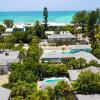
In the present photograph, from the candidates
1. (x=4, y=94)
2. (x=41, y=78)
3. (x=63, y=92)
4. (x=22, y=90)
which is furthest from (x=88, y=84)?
(x=41, y=78)

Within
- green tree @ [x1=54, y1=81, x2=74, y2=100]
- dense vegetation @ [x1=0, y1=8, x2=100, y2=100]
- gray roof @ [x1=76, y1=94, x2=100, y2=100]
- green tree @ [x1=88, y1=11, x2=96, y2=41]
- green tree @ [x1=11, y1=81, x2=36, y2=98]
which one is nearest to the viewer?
gray roof @ [x1=76, y1=94, x2=100, y2=100]

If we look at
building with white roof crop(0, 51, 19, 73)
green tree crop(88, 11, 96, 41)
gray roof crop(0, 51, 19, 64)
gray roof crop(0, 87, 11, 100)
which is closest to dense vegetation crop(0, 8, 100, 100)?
gray roof crop(0, 87, 11, 100)

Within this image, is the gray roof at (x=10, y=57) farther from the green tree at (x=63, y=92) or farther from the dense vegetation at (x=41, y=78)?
the green tree at (x=63, y=92)

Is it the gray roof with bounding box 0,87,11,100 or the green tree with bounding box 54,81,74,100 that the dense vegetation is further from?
the gray roof with bounding box 0,87,11,100

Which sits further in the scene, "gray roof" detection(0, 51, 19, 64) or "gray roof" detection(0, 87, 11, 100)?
"gray roof" detection(0, 51, 19, 64)

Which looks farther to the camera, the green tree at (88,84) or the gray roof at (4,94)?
the green tree at (88,84)

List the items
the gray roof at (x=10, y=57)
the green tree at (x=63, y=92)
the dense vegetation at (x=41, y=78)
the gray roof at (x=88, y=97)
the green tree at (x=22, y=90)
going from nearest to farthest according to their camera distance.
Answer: the gray roof at (x=88, y=97), the dense vegetation at (x=41, y=78), the green tree at (x=63, y=92), the green tree at (x=22, y=90), the gray roof at (x=10, y=57)

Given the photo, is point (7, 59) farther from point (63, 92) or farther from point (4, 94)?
point (63, 92)

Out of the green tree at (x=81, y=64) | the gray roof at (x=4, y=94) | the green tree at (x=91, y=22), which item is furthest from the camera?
the green tree at (x=91, y=22)

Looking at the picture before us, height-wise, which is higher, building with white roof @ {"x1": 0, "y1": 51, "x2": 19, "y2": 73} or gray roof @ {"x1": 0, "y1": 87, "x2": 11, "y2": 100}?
gray roof @ {"x1": 0, "y1": 87, "x2": 11, "y2": 100}

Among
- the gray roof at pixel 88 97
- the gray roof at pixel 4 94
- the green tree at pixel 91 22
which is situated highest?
the gray roof at pixel 4 94

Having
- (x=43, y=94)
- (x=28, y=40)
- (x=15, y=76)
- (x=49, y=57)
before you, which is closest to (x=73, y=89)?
(x=43, y=94)

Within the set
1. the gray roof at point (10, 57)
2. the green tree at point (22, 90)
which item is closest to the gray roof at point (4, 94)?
the green tree at point (22, 90)
